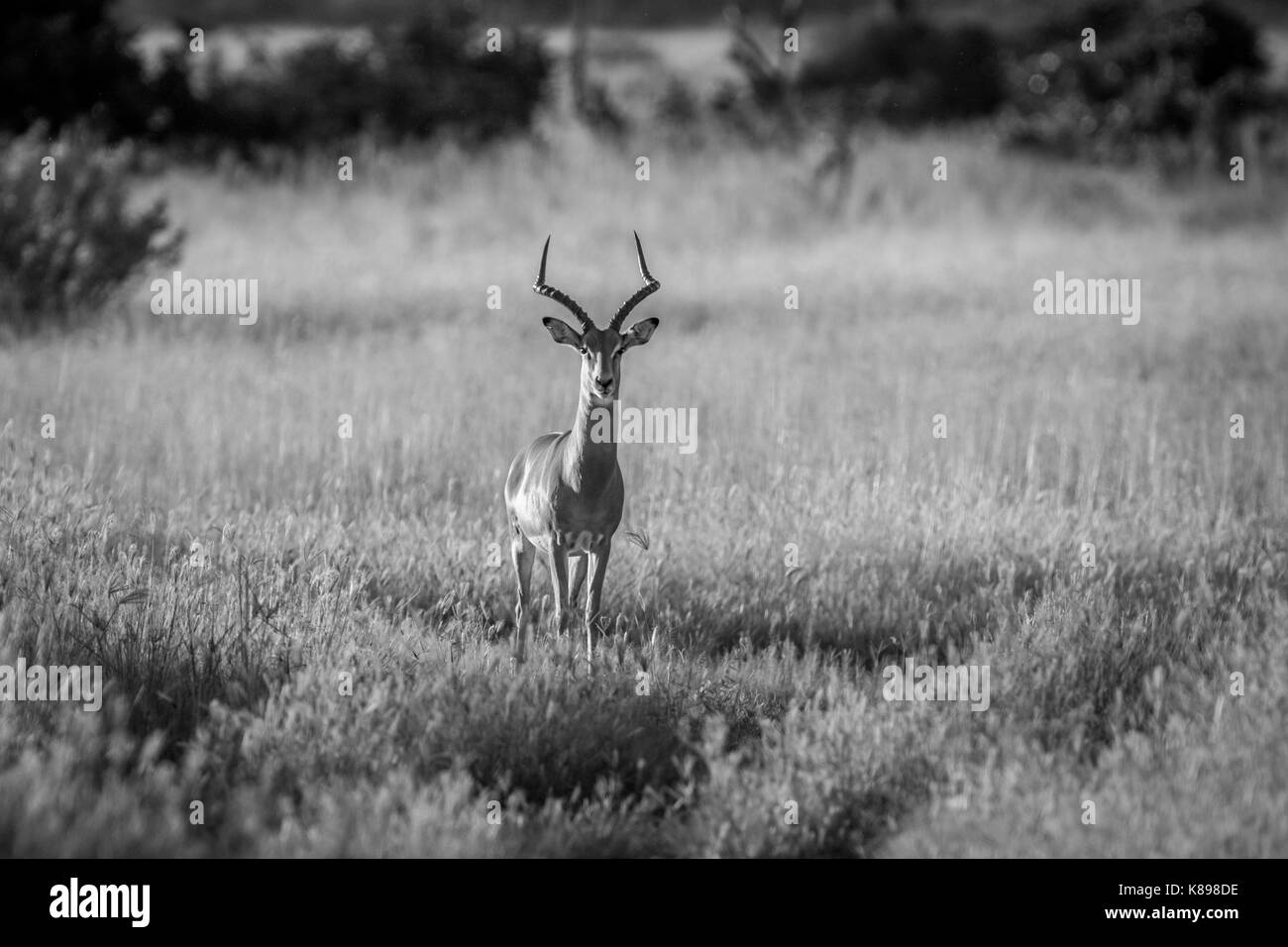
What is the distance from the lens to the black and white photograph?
17.4ft

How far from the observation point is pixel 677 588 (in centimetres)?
754

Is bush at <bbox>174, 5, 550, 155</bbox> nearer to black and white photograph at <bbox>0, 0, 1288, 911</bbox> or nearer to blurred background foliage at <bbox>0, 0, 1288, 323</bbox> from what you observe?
blurred background foliage at <bbox>0, 0, 1288, 323</bbox>

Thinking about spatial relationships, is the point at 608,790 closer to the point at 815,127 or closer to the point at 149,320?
the point at 149,320

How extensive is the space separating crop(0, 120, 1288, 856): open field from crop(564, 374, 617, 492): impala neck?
79 centimetres

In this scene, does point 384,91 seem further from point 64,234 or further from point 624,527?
point 624,527

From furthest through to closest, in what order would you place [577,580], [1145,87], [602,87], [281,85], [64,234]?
[602,87] < [1145,87] < [281,85] < [64,234] < [577,580]

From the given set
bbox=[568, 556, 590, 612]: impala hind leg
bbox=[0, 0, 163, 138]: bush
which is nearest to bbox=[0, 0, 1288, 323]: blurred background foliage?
bbox=[0, 0, 163, 138]: bush

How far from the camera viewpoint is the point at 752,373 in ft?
39.2

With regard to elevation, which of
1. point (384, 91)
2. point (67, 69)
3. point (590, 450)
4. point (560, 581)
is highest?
point (384, 91)

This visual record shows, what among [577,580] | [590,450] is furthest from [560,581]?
[590,450]

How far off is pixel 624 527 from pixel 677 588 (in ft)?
2.41

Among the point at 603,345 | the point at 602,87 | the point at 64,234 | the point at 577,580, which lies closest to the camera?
the point at 603,345
